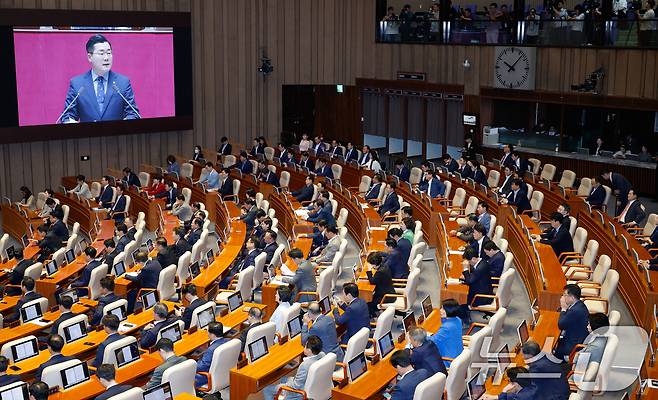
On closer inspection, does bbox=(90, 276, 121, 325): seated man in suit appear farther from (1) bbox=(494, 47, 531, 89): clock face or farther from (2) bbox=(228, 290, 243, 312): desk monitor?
(1) bbox=(494, 47, 531, 89): clock face

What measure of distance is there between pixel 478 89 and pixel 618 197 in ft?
23.9

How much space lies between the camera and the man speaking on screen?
21.5m

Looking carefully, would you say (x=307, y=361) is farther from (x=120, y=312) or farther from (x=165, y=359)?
(x=120, y=312)

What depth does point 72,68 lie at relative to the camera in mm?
21344

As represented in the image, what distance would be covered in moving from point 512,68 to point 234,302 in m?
13.9

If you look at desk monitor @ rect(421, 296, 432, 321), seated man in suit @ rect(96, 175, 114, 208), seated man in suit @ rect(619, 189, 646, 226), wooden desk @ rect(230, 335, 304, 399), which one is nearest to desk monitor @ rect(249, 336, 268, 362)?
wooden desk @ rect(230, 335, 304, 399)

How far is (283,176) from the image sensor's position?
1980 centimetres

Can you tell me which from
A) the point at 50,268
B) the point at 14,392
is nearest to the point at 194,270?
the point at 50,268

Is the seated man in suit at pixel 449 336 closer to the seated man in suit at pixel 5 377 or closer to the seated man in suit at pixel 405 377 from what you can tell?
the seated man in suit at pixel 405 377

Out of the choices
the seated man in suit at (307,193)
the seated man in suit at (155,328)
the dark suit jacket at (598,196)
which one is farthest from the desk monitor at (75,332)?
the dark suit jacket at (598,196)

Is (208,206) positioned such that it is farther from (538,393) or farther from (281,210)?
(538,393)

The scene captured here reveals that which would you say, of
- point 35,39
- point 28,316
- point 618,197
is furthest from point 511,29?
point 28,316

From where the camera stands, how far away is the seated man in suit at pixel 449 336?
349 inches

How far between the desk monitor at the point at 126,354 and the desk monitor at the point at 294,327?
5.61 ft
